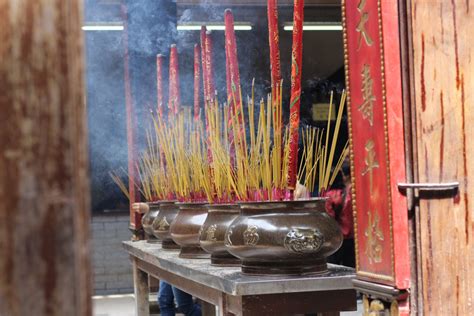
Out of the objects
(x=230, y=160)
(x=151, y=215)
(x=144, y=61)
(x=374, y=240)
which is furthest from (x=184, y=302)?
(x=374, y=240)

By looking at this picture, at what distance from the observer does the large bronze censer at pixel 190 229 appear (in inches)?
106

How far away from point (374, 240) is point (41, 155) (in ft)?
4.07

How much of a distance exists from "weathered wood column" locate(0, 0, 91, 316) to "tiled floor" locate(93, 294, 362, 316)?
4469 mm

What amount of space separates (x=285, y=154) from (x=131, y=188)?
2431 mm

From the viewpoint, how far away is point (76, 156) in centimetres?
48

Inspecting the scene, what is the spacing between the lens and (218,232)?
2.39m

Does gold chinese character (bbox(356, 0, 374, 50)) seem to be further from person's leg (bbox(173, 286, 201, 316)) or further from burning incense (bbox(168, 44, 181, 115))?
person's leg (bbox(173, 286, 201, 316))

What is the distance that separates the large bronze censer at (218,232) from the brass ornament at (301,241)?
15.0 inches

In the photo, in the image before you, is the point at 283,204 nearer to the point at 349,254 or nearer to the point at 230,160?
the point at 230,160

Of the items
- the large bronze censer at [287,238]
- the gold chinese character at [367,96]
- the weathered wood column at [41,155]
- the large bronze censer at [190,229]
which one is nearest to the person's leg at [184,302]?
the large bronze censer at [190,229]

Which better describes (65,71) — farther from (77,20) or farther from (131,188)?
(131,188)

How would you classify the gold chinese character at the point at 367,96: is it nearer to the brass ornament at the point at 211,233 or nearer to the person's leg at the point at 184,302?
the brass ornament at the point at 211,233

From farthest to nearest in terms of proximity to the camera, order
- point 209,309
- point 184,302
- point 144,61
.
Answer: point 144,61 < point 184,302 < point 209,309

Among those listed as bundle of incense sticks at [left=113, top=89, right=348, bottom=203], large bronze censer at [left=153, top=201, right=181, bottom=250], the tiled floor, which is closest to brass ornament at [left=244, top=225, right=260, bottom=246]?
bundle of incense sticks at [left=113, top=89, right=348, bottom=203]
